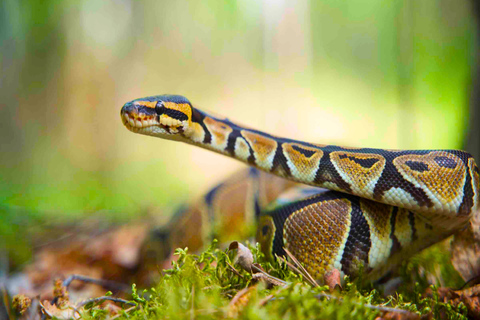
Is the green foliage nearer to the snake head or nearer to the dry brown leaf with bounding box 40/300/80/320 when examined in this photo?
the dry brown leaf with bounding box 40/300/80/320

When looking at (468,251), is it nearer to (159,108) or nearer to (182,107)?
(182,107)

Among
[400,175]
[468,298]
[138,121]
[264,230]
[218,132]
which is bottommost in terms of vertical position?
[468,298]

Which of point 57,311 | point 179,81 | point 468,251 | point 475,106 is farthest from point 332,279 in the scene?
point 179,81

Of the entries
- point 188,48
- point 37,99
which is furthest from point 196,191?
point 37,99

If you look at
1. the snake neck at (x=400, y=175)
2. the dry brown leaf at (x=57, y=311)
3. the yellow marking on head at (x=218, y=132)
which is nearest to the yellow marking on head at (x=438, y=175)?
the snake neck at (x=400, y=175)

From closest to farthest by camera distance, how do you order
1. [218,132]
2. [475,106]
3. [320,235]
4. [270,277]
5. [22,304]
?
[270,277] → [22,304] → [320,235] → [218,132] → [475,106]

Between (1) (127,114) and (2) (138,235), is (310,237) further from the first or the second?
(2) (138,235)
